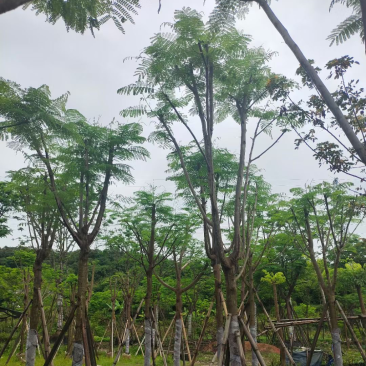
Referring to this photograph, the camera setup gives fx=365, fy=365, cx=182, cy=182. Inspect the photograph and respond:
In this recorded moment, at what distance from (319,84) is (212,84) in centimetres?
319

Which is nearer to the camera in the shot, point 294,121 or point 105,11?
point 105,11

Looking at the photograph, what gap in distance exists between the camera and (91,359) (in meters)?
7.36

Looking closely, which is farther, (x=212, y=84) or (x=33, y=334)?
(x=33, y=334)

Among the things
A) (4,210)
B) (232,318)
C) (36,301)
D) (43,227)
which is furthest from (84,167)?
(4,210)

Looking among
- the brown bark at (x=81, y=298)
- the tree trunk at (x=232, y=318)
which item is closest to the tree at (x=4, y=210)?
the brown bark at (x=81, y=298)

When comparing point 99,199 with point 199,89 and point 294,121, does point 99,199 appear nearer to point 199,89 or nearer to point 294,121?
point 199,89

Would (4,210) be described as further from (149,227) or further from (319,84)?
(319,84)

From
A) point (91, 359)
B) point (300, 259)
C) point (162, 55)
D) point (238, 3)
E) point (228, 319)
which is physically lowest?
point (91, 359)

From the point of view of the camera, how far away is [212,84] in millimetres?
6328

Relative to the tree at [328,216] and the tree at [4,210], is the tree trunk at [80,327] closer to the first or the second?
the tree at [328,216]

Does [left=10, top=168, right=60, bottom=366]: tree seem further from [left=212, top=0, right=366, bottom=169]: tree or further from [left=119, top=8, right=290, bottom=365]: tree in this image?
[left=212, top=0, right=366, bottom=169]: tree

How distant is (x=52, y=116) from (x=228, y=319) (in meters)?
4.29

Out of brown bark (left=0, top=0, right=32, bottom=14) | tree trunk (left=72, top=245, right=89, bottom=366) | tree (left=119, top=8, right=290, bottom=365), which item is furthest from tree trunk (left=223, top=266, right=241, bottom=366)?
brown bark (left=0, top=0, right=32, bottom=14)

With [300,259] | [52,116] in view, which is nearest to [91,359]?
[52,116]
